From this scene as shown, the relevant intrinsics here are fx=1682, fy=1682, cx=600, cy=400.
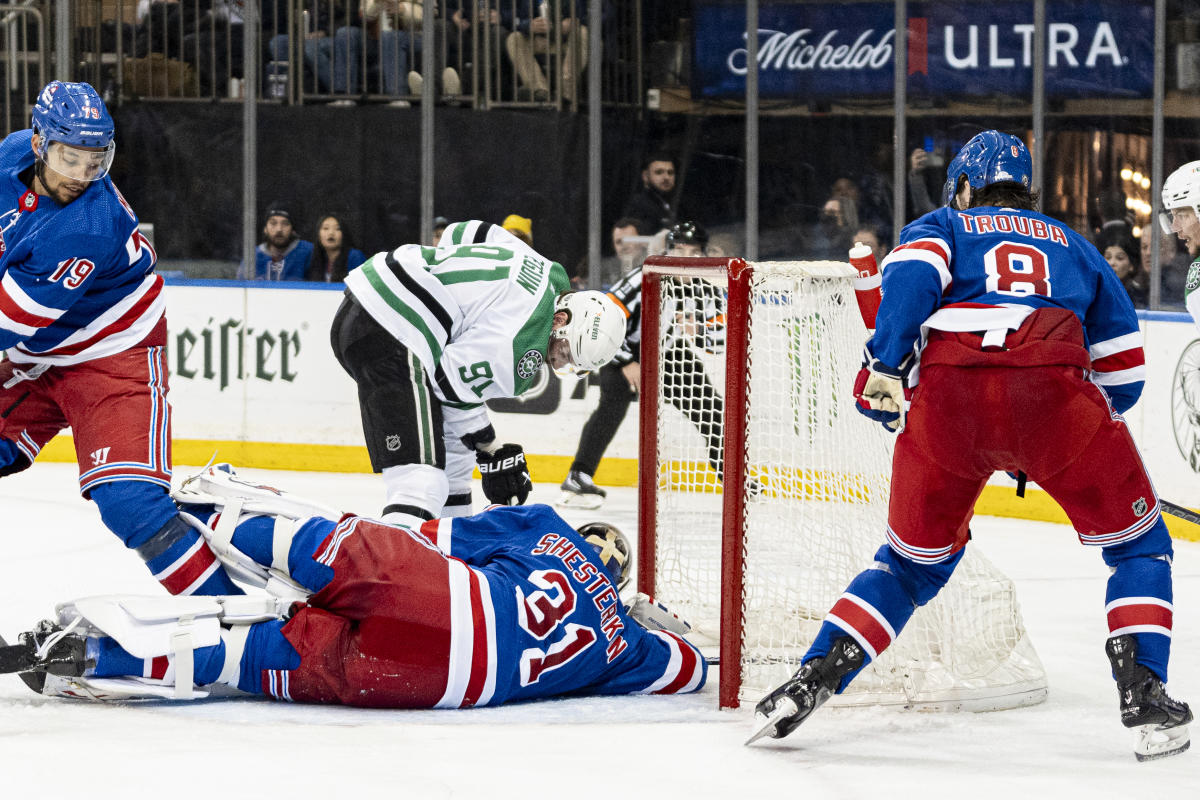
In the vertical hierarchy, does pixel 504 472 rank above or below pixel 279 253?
below

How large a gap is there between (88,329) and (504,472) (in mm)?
1014

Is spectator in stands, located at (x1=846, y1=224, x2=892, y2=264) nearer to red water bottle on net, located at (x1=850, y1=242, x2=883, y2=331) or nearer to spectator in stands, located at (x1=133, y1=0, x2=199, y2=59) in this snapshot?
spectator in stands, located at (x1=133, y1=0, x2=199, y2=59)

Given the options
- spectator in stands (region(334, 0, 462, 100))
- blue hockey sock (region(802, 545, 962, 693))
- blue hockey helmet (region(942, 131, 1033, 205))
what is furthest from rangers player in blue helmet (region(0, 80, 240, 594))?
spectator in stands (region(334, 0, 462, 100))

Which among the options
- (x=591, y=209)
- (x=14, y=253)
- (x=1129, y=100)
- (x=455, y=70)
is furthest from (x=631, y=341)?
(x=14, y=253)

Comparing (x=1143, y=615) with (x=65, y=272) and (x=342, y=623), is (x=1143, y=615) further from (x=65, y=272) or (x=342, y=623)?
(x=65, y=272)

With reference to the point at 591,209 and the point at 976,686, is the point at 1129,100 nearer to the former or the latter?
the point at 591,209

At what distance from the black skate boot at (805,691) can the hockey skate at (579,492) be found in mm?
3007

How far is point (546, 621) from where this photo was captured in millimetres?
2924

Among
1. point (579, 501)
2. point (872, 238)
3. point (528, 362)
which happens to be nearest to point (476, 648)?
point (528, 362)

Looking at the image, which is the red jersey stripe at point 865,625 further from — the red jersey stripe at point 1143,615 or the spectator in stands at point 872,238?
the spectator in stands at point 872,238

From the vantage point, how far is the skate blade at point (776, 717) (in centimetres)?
276

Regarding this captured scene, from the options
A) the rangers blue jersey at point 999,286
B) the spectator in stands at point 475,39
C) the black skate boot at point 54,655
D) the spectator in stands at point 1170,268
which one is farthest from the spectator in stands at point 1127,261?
the black skate boot at point 54,655

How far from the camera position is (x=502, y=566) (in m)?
2.99

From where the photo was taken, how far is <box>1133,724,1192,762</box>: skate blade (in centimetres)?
273
